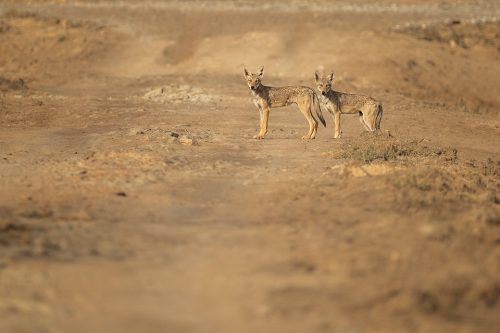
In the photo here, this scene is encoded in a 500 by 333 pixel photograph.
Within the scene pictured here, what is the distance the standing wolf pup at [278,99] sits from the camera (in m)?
15.4

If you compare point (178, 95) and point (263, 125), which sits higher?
point (178, 95)

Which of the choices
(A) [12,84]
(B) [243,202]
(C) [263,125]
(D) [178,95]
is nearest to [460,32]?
(D) [178,95]

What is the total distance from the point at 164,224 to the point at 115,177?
2.70m

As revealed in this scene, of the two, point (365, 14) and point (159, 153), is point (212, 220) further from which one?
point (365, 14)

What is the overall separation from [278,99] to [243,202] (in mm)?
5812

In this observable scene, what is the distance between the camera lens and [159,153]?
13273 mm

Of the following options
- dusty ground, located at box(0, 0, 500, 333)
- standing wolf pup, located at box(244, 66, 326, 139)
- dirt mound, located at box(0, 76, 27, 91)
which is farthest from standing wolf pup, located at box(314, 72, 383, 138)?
dirt mound, located at box(0, 76, 27, 91)

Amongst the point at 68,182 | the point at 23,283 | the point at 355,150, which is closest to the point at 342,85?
the point at 355,150

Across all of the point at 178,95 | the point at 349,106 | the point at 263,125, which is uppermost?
the point at 349,106

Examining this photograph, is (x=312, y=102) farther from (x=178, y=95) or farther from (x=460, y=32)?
(x=460, y=32)

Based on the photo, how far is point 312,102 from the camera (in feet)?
51.8

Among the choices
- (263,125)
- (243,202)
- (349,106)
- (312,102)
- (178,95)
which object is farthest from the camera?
(178,95)

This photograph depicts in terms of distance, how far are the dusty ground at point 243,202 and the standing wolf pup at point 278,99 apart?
322 millimetres

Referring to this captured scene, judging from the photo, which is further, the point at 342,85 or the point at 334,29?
the point at 334,29
